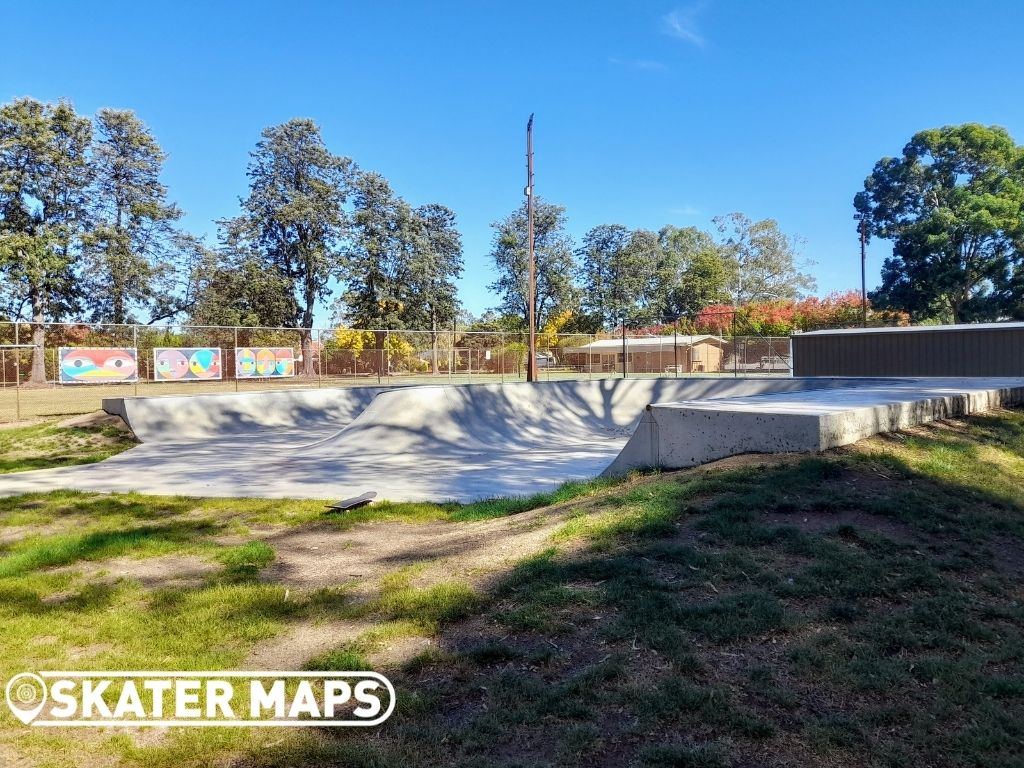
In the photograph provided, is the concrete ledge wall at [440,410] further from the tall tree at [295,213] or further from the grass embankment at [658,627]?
the tall tree at [295,213]

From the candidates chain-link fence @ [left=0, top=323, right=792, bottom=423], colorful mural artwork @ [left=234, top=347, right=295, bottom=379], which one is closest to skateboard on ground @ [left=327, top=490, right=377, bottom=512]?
chain-link fence @ [left=0, top=323, right=792, bottom=423]

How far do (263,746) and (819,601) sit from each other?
8.59 ft

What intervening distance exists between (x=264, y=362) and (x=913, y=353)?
74.0 ft

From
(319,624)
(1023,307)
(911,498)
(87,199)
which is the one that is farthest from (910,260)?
(87,199)

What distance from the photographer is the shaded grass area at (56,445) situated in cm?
1038

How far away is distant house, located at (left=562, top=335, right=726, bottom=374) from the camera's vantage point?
41375 millimetres

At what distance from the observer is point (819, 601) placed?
3176mm

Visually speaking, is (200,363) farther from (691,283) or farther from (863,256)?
(691,283)

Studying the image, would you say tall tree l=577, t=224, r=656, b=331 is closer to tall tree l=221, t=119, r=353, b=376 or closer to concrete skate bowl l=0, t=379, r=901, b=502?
tall tree l=221, t=119, r=353, b=376

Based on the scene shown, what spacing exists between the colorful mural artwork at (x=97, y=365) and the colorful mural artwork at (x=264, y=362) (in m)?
3.61

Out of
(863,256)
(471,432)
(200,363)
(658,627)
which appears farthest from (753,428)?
(863,256)

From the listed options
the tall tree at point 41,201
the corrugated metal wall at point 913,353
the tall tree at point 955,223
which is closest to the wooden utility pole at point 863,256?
the tall tree at point 955,223

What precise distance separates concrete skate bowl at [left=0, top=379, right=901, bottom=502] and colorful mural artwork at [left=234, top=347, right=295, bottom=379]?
6161 millimetres

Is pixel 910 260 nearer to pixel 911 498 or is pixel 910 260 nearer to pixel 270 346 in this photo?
pixel 270 346
